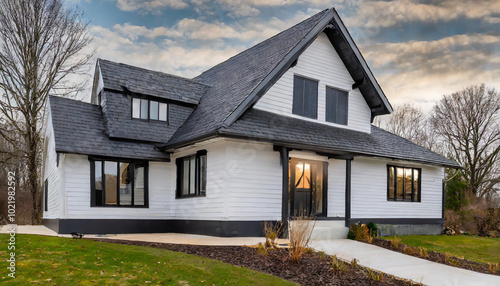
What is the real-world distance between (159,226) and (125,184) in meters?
1.85

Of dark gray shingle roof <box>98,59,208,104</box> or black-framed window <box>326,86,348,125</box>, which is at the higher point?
dark gray shingle roof <box>98,59,208,104</box>

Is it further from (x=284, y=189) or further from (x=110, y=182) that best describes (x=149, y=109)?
(x=284, y=189)

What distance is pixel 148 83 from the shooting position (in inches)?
611

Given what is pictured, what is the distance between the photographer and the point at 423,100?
35500mm

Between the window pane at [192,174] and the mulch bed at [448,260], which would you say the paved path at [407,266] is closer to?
the mulch bed at [448,260]

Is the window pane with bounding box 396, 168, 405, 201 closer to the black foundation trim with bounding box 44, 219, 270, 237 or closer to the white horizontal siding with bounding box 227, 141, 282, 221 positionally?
the white horizontal siding with bounding box 227, 141, 282, 221

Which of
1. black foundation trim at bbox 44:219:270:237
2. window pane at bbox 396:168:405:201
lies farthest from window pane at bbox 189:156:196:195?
window pane at bbox 396:168:405:201

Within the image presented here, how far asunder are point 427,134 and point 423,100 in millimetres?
2998

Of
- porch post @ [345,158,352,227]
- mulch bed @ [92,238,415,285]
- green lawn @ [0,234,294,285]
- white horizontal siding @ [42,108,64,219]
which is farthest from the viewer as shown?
porch post @ [345,158,352,227]

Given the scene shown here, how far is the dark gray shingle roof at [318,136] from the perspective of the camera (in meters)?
12.3

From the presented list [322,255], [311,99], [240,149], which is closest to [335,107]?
[311,99]

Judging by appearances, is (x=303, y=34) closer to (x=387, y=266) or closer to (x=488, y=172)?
(x=387, y=266)

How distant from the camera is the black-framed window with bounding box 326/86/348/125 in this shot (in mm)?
15469

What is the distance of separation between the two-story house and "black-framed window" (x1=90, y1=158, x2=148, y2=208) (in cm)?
3
